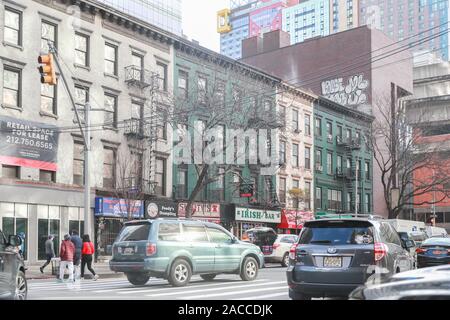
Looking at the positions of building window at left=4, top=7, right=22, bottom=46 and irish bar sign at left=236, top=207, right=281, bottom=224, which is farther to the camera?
irish bar sign at left=236, top=207, right=281, bottom=224

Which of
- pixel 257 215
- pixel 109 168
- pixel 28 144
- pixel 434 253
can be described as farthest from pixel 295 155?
pixel 434 253

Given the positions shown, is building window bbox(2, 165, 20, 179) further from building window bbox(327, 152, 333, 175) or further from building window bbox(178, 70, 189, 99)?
building window bbox(327, 152, 333, 175)

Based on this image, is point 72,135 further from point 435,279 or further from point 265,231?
point 435,279

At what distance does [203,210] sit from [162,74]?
8.73 meters

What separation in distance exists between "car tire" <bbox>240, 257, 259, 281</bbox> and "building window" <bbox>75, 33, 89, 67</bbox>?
17441mm

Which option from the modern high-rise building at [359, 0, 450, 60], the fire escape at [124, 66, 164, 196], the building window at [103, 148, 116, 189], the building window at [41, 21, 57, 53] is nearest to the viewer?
the building window at [41, 21, 57, 53]

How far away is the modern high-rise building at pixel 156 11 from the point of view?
1344 inches

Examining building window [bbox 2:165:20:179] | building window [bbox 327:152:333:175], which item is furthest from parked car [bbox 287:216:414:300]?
building window [bbox 327:152:333:175]

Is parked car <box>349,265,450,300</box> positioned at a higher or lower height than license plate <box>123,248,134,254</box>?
higher

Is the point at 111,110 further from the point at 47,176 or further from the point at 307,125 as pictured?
the point at 307,125

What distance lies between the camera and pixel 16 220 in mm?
27672

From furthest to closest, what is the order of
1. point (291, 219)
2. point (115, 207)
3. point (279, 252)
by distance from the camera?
point (291, 219) → point (115, 207) → point (279, 252)

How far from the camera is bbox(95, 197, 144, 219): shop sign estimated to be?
30.9 m

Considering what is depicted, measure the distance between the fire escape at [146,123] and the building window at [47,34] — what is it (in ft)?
15.7
